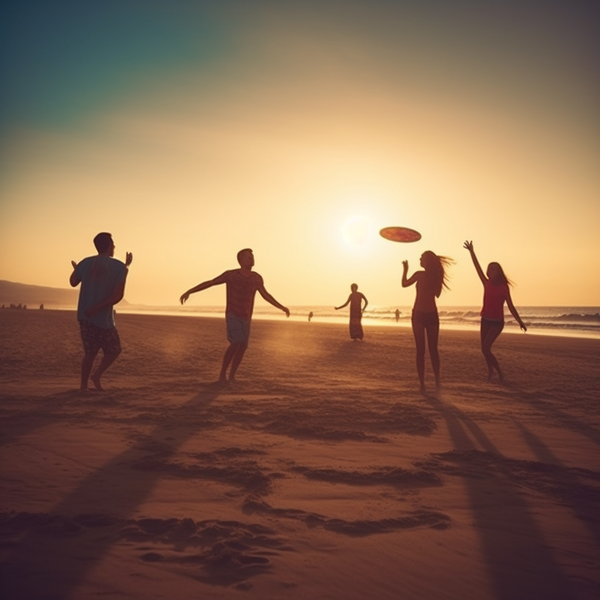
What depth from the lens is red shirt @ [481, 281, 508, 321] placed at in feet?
33.9

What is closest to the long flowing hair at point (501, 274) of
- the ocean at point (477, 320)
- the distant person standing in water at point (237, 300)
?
the distant person standing in water at point (237, 300)

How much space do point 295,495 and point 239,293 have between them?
5.74 m

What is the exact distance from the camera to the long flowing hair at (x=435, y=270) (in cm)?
938

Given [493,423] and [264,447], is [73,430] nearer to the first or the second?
[264,447]

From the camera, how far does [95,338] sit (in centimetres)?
752

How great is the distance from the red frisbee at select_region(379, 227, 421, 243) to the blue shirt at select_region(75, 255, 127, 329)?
654 centimetres

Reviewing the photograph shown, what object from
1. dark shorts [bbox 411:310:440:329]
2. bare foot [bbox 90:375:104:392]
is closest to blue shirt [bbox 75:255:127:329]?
bare foot [bbox 90:375:104:392]

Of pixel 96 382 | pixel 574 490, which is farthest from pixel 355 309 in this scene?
pixel 574 490

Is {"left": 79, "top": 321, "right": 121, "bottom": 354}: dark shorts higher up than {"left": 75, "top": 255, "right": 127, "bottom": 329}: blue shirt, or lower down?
lower down

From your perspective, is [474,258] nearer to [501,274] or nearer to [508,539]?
[501,274]

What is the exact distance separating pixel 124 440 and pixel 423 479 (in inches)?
104

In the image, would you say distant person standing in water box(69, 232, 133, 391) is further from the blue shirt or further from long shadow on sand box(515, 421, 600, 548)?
long shadow on sand box(515, 421, 600, 548)

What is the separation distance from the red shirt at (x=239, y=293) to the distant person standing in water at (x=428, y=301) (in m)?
2.66

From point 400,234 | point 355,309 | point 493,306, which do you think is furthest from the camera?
point 355,309
